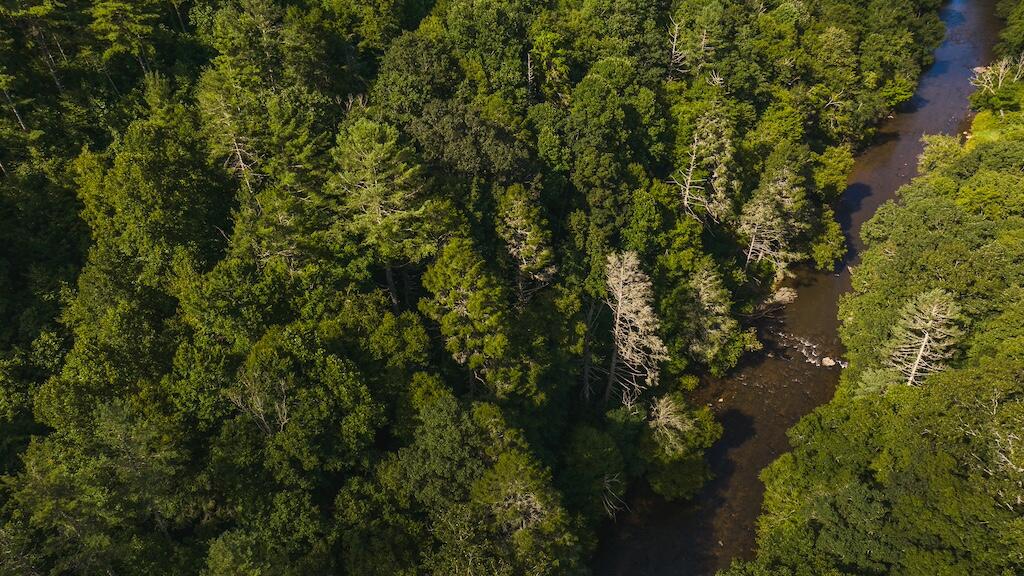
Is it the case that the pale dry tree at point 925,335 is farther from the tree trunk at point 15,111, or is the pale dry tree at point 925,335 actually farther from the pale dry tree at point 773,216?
the tree trunk at point 15,111

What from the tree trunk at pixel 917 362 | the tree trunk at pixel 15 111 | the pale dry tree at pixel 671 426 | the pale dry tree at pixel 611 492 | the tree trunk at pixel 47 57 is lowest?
the pale dry tree at pixel 611 492

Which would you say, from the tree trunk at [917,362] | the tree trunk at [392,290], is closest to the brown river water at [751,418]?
the tree trunk at [917,362]

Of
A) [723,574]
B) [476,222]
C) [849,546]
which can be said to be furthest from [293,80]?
[849,546]

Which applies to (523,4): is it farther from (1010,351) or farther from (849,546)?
(849,546)

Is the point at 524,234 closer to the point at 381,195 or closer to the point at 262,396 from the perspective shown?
the point at 381,195

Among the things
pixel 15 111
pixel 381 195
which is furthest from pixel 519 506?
pixel 15 111

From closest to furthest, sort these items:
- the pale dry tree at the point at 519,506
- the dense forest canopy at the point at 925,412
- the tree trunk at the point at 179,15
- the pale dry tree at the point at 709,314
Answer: the dense forest canopy at the point at 925,412, the pale dry tree at the point at 519,506, the pale dry tree at the point at 709,314, the tree trunk at the point at 179,15

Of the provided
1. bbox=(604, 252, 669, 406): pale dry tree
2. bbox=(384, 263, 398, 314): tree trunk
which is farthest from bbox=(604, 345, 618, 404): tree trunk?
bbox=(384, 263, 398, 314): tree trunk

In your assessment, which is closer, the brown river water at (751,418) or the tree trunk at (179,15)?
the brown river water at (751,418)

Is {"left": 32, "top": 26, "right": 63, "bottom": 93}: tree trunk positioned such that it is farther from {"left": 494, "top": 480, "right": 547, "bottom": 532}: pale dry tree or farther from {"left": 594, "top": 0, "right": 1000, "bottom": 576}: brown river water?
{"left": 594, "top": 0, "right": 1000, "bottom": 576}: brown river water
